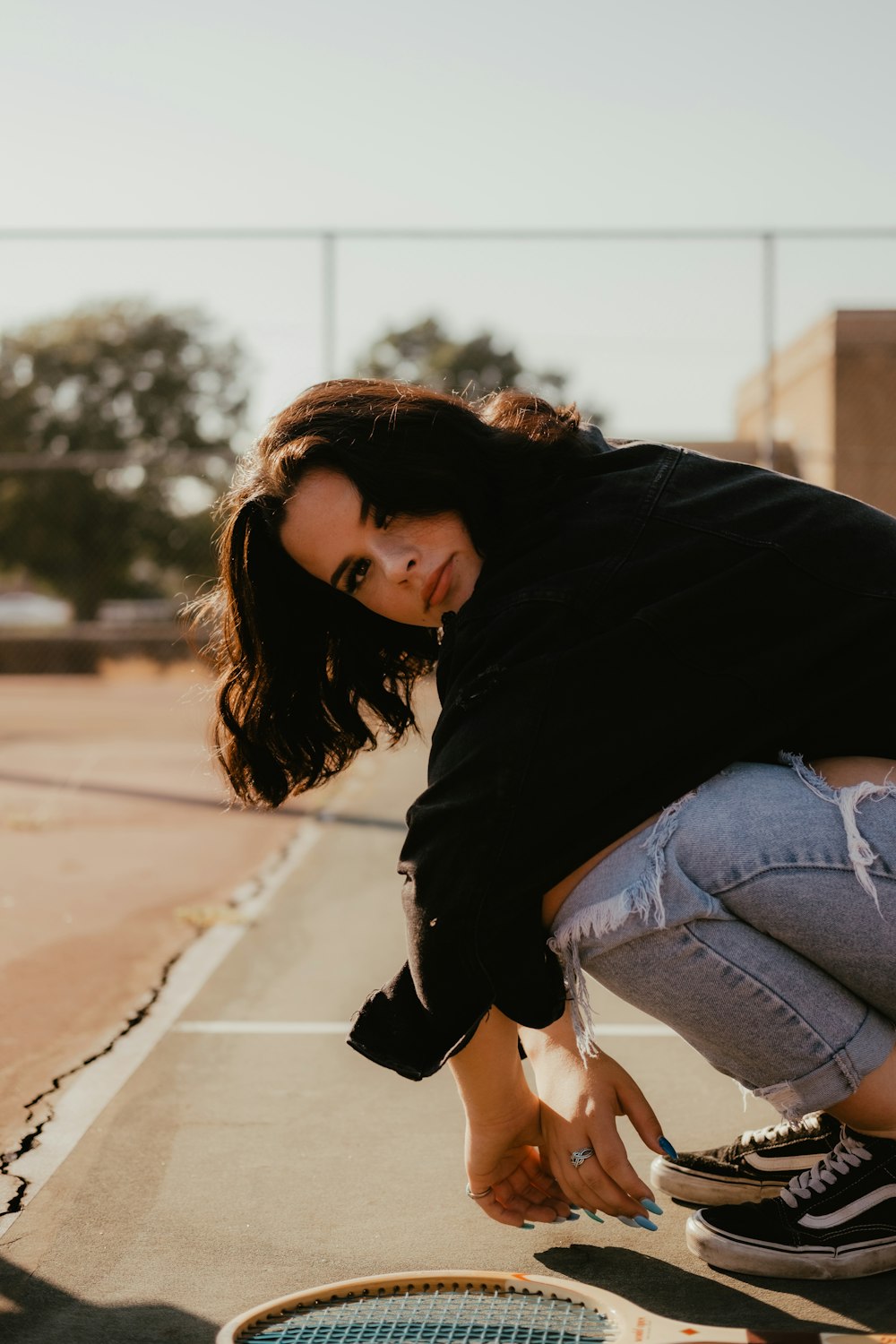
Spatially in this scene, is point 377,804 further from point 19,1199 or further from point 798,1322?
point 798,1322

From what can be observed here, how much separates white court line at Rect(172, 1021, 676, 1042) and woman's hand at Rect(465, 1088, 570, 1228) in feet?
4.12

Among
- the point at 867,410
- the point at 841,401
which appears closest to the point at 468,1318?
the point at 841,401

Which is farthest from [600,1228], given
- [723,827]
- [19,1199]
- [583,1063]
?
[19,1199]

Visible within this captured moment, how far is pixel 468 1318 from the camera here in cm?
187

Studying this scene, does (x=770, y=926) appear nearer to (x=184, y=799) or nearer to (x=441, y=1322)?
(x=441, y=1322)

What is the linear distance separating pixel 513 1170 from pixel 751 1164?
0.47 meters

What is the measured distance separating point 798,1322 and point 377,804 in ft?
18.8

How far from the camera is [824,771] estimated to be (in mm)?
2184

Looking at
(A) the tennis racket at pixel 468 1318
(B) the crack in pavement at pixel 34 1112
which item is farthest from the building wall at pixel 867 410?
(A) the tennis racket at pixel 468 1318

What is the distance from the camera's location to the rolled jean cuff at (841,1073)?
200 centimetres

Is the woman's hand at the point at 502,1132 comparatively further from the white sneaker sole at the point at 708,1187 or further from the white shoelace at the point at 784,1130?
the white shoelace at the point at 784,1130

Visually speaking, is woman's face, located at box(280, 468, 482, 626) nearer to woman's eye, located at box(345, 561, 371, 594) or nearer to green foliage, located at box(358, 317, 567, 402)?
woman's eye, located at box(345, 561, 371, 594)

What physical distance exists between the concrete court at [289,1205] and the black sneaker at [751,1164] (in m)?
0.06

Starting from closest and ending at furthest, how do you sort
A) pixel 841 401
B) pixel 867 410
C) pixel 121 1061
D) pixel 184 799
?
pixel 121 1061, pixel 184 799, pixel 841 401, pixel 867 410
